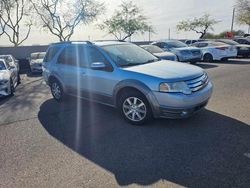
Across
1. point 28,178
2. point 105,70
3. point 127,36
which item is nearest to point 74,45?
point 105,70

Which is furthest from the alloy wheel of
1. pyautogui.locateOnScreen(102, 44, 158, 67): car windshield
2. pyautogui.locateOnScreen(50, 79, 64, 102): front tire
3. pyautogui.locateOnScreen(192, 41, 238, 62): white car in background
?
pyautogui.locateOnScreen(192, 41, 238, 62): white car in background

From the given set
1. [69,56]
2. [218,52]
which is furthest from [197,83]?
[218,52]

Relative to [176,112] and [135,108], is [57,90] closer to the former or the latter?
[135,108]

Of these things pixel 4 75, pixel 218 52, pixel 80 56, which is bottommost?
pixel 218 52

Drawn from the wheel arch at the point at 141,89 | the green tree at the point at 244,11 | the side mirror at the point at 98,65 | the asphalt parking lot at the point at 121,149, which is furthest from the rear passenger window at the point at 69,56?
the green tree at the point at 244,11

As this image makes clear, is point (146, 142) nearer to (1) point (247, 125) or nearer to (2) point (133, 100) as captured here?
(2) point (133, 100)

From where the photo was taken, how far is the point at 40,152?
13.2ft

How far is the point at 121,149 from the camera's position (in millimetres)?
3969

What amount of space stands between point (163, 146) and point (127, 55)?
2.46 m

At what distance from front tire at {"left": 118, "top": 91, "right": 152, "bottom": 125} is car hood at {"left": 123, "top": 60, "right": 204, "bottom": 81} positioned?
19.3 inches

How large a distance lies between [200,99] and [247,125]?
3.48ft

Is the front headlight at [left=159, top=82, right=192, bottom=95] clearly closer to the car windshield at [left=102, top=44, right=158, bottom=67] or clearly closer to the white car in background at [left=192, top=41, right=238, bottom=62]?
the car windshield at [left=102, top=44, right=158, bottom=67]

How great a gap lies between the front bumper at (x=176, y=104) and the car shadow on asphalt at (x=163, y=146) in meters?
0.34

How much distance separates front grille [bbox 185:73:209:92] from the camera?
4537 millimetres
